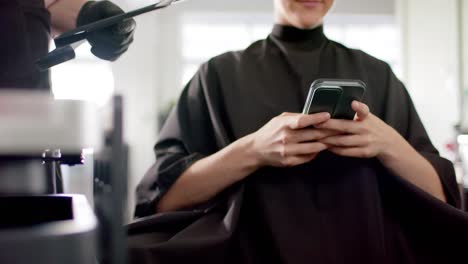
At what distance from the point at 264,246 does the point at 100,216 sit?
463 millimetres

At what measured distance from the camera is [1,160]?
45 cm

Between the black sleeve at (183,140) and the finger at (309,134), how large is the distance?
24cm

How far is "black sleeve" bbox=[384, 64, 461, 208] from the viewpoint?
1002mm

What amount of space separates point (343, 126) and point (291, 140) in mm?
94

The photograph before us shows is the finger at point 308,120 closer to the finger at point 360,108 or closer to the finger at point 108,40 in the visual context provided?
the finger at point 360,108

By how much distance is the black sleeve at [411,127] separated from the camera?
3.29ft

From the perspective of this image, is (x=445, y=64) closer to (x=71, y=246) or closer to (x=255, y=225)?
(x=255, y=225)

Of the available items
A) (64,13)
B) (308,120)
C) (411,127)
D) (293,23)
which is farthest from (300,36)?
(64,13)

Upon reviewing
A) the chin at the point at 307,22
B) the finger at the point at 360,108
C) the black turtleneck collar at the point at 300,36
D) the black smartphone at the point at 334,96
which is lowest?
the finger at the point at 360,108

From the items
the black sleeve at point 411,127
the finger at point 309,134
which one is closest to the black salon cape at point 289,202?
the black sleeve at point 411,127

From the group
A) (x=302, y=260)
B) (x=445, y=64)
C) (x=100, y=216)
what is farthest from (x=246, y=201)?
(x=445, y=64)

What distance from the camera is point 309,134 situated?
2.85 ft

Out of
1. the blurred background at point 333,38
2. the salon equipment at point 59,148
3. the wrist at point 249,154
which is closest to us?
the salon equipment at point 59,148

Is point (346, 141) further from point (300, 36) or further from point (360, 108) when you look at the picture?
point (300, 36)
